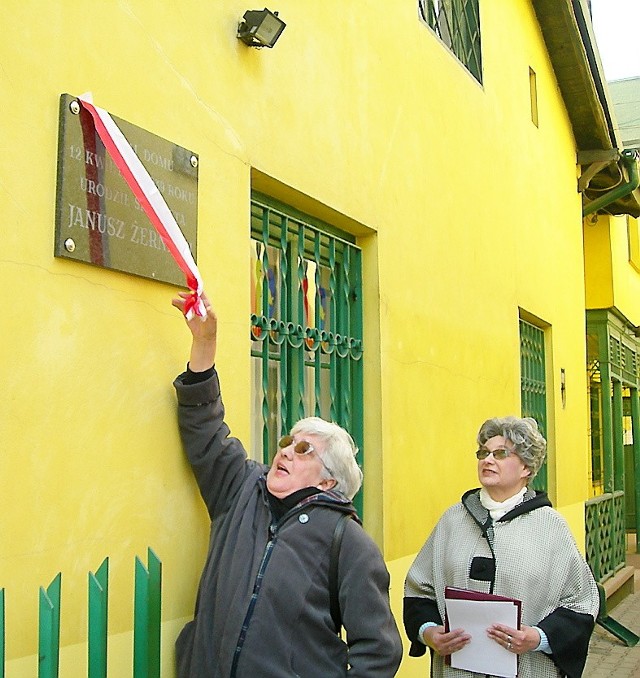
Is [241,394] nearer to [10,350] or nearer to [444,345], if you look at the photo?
[10,350]

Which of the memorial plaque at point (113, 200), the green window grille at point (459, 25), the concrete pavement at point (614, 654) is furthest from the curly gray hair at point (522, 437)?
the concrete pavement at point (614, 654)

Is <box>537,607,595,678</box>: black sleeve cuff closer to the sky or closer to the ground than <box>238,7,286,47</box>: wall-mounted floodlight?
closer to the ground

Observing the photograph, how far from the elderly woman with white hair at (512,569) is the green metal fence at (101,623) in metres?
1.23

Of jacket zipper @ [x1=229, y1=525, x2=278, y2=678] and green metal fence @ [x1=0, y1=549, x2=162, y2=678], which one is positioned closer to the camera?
green metal fence @ [x1=0, y1=549, x2=162, y2=678]

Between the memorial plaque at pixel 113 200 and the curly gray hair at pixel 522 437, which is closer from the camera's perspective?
the memorial plaque at pixel 113 200

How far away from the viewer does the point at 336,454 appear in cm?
326

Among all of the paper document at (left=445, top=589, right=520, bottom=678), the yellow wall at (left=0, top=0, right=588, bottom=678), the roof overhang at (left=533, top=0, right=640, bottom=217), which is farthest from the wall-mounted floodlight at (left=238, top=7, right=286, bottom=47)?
the roof overhang at (left=533, top=0, right=640, bottom=217)

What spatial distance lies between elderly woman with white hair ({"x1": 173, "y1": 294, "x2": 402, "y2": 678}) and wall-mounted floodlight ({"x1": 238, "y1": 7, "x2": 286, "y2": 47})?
1143mm

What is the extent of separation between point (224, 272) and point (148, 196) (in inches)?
26.5

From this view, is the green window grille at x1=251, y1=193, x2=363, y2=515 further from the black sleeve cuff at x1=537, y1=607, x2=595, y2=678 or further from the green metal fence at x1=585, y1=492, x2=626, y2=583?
the green metal fence at x1=585, y1=492, x2=626, y2=583

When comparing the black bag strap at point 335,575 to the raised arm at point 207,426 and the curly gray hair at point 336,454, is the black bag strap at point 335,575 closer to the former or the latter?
the curly gray hair at point 336,454

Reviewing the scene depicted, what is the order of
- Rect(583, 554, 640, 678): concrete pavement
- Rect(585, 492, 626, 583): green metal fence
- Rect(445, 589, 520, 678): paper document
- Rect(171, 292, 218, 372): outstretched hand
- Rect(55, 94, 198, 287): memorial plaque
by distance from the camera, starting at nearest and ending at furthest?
Rect(55, 94, 198, 287): memorial plaque, Rect(171, 292, 218, 372): outstretched hand, Rect(445, 589, 520, 678): paper document, Rect(583, 554, 640, 678): concrete pavement, Rect(585, 492, 626, 583): green metal fence

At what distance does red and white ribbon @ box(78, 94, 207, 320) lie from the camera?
9.86ft

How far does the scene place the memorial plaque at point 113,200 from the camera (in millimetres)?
2896
